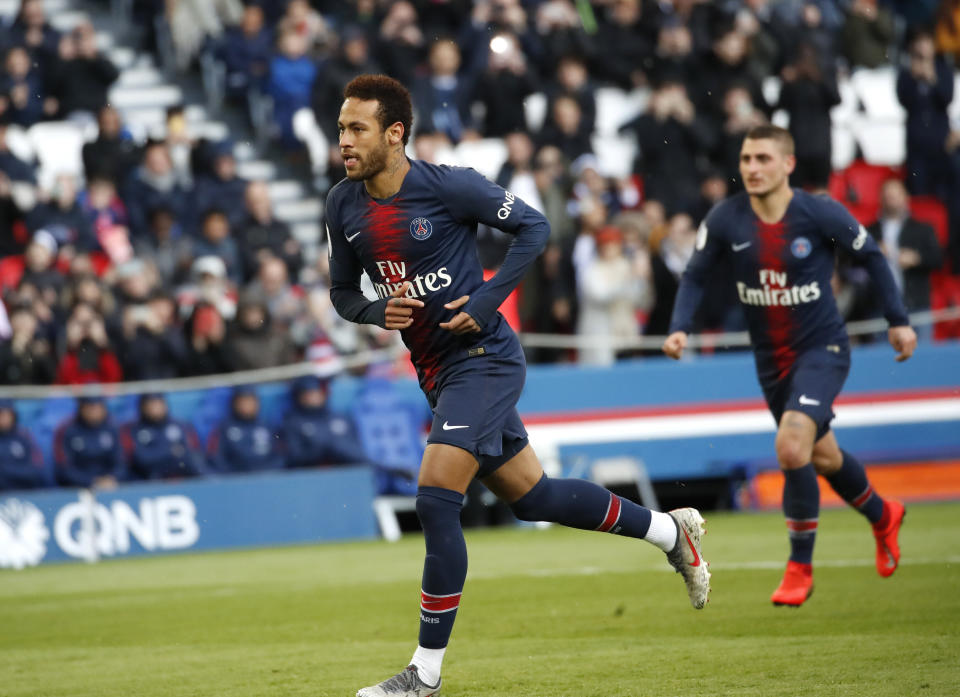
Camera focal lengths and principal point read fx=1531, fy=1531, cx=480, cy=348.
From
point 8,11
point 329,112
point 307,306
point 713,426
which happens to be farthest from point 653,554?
point 8,11

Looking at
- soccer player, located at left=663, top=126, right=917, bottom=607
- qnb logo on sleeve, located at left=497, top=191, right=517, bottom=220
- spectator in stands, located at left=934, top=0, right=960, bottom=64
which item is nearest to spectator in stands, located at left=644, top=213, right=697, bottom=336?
spectator in stands, located at left=934, top=0, right=960, bottom=64

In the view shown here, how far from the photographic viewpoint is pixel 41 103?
18.5 meters

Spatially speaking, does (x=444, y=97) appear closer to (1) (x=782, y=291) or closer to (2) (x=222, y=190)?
(2) (x=222, y=190)

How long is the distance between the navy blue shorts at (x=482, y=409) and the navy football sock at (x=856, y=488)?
305 cm

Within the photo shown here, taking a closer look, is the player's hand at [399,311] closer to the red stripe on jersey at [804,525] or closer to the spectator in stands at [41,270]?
the red stripe on jersey at [804,525]

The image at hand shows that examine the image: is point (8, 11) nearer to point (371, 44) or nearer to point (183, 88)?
point (183, 88)

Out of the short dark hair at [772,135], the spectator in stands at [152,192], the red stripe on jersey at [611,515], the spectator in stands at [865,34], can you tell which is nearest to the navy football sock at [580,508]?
the red stripe on jersey at [611,515]

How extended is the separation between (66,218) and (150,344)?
217cm

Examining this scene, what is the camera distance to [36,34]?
61.2 feet

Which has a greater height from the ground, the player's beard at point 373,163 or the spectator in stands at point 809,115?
the player's beard at point 373,163

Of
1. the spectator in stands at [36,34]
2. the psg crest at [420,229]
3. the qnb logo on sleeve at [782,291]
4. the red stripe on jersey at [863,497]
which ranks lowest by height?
the red stripe on jersey at [863,497]

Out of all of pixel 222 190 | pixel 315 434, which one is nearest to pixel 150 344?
pixel 315 434

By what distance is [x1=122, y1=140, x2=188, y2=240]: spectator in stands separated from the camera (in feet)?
56.6

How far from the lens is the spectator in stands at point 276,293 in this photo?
15.9m
